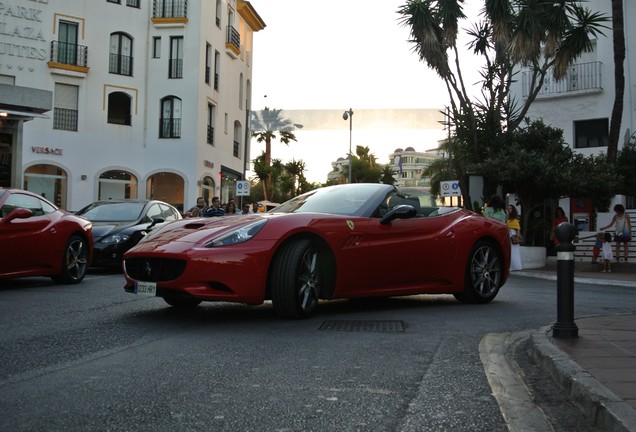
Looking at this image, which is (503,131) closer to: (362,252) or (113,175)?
(362,252)

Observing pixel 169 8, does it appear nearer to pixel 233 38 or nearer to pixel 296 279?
pixel 233 38

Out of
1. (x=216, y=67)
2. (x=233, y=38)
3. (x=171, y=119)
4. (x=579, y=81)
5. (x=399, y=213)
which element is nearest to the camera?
(x=399, y=213)

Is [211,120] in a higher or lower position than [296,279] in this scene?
higher

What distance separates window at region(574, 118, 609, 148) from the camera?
29342 mm

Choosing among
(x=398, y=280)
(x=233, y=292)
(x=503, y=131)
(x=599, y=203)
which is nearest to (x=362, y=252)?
(x=398, y=280)

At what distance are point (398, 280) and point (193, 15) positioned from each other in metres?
30.8

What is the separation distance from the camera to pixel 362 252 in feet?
21.5

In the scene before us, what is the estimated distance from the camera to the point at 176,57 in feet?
114

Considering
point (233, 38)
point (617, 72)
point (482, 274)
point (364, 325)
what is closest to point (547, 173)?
point (617, 72)

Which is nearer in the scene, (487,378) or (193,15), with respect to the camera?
(487,378)

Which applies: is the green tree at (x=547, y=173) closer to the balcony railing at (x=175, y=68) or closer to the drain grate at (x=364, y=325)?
the drain grate at (x=364, y=325)

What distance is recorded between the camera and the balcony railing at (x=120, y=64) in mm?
33625

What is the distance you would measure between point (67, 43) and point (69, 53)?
48cm

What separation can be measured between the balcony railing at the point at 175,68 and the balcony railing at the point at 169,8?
7.71 feet
